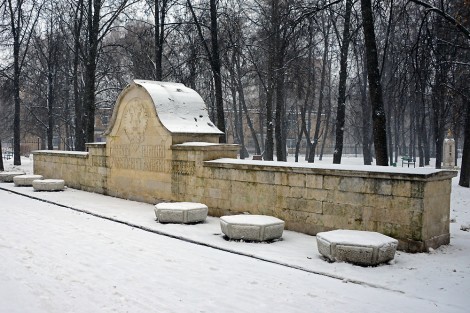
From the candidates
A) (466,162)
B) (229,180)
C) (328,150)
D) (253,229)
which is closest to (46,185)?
(229,180)

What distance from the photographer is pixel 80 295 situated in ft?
16.6

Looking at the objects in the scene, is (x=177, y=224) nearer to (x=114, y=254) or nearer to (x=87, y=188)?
(x=114, y=254)

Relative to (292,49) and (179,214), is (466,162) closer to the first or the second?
(292,49)

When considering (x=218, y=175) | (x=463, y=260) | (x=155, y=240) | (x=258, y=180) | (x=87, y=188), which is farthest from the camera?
(x=87, y=188)

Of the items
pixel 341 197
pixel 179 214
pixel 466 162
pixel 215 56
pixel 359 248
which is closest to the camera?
pixel 359 248

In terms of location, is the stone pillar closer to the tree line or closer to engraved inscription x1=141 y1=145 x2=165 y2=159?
the tree line

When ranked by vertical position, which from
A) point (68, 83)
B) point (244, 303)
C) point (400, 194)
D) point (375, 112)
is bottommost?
point (244, 303)

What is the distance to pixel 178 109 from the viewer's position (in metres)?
12.5

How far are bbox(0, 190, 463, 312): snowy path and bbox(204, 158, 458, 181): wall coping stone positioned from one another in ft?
7.44

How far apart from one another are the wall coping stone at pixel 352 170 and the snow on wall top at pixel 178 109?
2519 millimetres

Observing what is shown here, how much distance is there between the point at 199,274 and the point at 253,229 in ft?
6.55

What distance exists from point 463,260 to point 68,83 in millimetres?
32825

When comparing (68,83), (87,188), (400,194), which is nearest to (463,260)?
(400,194)

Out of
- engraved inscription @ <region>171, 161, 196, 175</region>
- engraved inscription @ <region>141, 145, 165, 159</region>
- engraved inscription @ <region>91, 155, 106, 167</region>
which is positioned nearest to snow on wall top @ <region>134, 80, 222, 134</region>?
engraved inscription @ <region>141, 145, 165, 159</region>
